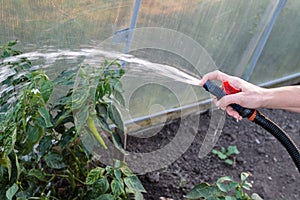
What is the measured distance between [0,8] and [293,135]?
6.79 feet

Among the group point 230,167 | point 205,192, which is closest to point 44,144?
point 205,192

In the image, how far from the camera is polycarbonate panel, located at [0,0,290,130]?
151 cm

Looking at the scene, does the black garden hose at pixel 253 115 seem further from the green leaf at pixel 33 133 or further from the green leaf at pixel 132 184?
the green leaf at pixel 33 133

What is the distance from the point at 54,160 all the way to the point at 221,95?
1.80ft

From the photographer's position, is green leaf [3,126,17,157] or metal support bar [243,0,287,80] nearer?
green leaf [3,126,17,157]

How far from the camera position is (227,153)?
7.91 ft

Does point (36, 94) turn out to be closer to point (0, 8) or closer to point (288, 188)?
point (0, 8)

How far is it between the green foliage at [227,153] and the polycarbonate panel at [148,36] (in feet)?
1.13

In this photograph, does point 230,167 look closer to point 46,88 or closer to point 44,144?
point 44,144

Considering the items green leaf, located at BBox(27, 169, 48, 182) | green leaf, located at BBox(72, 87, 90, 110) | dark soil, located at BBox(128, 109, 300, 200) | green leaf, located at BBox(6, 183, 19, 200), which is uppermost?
green leaf, located at BBox(72, 87, 90, 110)

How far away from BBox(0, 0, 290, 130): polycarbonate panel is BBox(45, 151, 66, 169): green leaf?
1.25 ft

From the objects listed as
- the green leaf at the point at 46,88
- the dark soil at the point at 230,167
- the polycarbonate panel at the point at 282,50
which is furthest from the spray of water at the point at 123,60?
the polycarbonate panel at the point at 282,50

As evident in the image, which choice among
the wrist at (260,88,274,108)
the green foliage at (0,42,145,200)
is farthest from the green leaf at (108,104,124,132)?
the wrist at (260,88,274,108)

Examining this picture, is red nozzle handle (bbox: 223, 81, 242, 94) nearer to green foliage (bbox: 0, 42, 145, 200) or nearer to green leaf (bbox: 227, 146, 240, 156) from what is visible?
green foliage (bbox: 0, 42, 145, 200)
